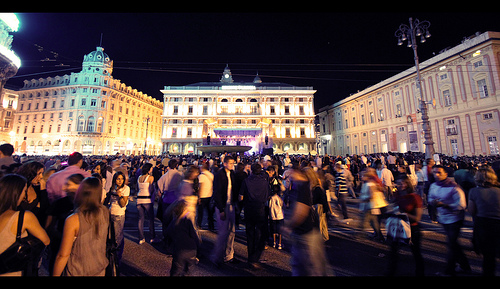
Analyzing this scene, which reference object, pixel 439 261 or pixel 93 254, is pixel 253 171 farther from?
pixel 439 261

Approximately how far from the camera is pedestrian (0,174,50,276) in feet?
5.88

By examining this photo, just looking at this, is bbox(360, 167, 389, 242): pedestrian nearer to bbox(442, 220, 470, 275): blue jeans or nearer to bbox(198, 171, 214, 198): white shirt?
bbox(442, 220, 470, 275): blue jeans

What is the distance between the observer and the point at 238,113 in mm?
48000

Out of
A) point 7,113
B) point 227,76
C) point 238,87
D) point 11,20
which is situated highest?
point 227,76

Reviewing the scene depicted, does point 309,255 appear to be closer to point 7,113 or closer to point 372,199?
point 372,199

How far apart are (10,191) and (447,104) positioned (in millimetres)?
35581

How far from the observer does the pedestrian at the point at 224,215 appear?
3.59m

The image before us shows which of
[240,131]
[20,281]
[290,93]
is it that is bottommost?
[20,281]

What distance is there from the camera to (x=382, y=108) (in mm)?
34500

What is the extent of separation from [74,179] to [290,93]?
162ft

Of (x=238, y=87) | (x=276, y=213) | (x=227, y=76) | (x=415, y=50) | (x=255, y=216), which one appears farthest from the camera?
(x=227, y=76)

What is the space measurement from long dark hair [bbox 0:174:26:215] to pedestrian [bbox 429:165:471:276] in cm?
561

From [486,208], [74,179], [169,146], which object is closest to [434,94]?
[486,208]

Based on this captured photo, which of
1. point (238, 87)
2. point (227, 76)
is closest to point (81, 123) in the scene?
point (238, 87)
